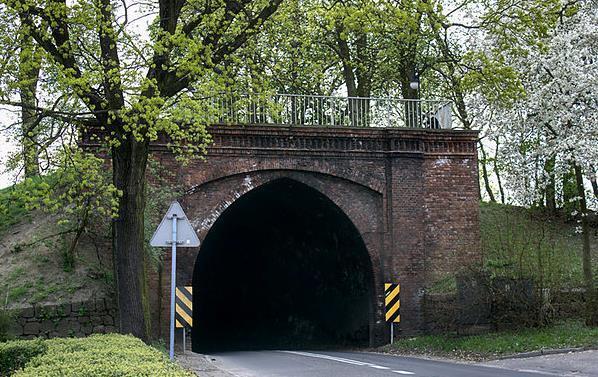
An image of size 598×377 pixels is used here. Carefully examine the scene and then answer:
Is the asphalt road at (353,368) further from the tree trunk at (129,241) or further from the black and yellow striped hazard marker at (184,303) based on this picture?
the tree trunk at (129,241)

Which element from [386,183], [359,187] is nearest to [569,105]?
[386,183]

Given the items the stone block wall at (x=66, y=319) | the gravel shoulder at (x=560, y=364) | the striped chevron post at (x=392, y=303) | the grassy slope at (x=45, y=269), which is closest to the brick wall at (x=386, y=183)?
the striped chevron post at (x=392, y=303)

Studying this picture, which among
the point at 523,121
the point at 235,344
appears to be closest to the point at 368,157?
the point at 523,121

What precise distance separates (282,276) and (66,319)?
11.9 meters

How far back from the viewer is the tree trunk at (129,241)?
1223 centimetres

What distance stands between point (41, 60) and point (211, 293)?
62.4ft

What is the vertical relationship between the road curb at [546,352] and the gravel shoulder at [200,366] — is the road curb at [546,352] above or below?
above

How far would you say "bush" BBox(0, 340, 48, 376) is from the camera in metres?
9.31

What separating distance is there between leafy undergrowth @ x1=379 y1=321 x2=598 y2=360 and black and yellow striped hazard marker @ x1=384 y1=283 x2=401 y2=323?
1.84 meters

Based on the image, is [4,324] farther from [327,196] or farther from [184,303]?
[327,196]

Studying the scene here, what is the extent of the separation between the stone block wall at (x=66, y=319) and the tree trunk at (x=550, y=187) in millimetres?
11062

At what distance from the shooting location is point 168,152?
18984mm

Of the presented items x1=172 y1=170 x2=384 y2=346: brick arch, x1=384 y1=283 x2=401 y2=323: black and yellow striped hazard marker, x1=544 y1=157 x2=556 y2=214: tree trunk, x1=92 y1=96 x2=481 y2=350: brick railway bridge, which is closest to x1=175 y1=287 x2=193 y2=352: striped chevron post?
x1=92 y1=96 x2=481 y2=350: brick railway bridge

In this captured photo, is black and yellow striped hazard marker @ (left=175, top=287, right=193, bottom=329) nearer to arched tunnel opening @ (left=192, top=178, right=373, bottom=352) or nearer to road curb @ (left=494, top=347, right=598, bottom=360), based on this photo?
arched tunnel opening @ (left=192, top=178, right=373, bottom=352)
